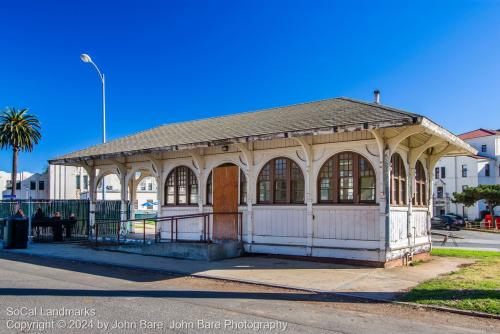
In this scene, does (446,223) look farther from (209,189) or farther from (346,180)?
(346,180)

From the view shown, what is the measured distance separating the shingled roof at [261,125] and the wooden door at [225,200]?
130 cm

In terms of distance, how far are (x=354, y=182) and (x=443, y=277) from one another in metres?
3.34

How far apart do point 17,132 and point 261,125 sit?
157 feet

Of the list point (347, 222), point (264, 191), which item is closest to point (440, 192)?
point (264, 191)

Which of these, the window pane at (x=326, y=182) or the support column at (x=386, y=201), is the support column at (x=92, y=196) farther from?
the support column at (x=386, y=201)

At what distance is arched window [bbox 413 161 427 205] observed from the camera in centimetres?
1519

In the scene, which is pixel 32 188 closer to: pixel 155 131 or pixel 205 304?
pixel 155 131

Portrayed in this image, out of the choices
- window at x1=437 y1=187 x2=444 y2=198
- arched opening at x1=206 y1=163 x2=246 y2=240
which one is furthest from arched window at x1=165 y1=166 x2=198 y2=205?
window at x1=437 y1=187 x2=444 y2=198

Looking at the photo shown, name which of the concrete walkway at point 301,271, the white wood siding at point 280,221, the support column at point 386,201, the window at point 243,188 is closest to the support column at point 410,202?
the concrete walkway at point 301,271

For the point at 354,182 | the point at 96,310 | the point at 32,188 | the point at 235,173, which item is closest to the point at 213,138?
the point at 235,173

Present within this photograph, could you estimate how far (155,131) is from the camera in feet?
69.1

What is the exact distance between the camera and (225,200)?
15609 millimetres

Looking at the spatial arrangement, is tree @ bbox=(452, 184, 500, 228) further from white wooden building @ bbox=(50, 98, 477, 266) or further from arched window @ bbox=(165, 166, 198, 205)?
arched window @ bbox=(165, 166, 198, 205)

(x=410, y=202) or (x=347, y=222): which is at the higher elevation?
(x=410, y=202)
